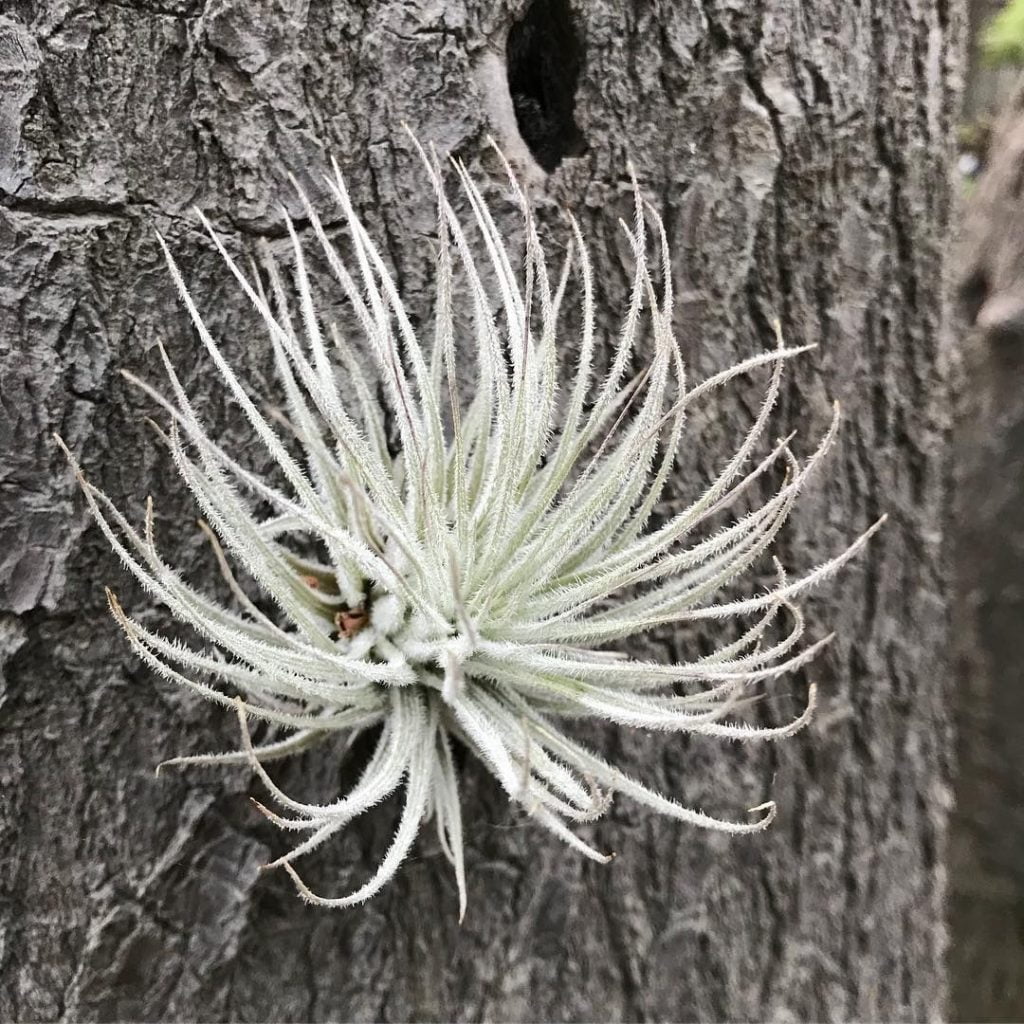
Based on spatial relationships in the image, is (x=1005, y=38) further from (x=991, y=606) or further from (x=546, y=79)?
(x=546, y=79)

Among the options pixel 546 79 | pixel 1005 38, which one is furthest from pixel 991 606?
pixel 546 79

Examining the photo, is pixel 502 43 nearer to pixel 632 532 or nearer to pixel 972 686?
pixel 632 532

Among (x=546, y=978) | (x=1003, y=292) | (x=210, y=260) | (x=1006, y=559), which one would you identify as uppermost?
(x=1003, y=292)

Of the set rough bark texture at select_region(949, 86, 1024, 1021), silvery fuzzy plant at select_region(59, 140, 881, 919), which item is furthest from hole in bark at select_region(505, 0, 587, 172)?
rough bark texture at select_region(949, 86, 1024, 1021)

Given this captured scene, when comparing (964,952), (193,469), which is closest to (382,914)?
(193,469)

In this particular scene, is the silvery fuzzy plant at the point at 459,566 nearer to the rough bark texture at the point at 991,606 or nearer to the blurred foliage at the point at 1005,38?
the rough bark texture at the point at 991,606

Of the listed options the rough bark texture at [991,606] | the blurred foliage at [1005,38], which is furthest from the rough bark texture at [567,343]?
the blurred foliage at [1005,38]

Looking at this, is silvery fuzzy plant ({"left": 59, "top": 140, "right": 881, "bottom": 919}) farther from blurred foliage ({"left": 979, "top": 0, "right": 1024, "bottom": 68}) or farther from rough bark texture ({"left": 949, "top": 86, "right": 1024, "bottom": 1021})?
blurred foliage ({"left": 979, "top": 0, "right": 1024, "bottom": 68})
